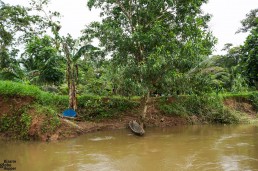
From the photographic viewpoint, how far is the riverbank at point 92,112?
29.8 feet

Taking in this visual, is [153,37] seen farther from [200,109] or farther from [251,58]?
[200,109]

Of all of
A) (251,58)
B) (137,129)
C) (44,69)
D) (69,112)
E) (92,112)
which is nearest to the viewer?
(251,58)

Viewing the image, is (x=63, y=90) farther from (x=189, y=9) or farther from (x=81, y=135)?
(x=189, y=9)

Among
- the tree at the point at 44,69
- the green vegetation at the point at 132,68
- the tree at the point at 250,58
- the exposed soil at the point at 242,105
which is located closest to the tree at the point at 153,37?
the green vegetation at the point at 132,68

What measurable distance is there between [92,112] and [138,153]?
565 cm

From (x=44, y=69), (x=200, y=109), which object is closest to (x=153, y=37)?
(x=200, y=109)

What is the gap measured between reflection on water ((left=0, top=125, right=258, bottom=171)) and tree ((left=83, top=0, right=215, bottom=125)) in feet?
9.68

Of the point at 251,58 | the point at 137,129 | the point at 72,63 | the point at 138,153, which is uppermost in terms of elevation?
the point at 72,63

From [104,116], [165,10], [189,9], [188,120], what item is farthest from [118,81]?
[188,120]

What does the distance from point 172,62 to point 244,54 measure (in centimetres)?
446

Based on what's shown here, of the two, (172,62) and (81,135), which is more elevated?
(172,62)

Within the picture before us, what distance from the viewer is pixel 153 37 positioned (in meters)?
10.2

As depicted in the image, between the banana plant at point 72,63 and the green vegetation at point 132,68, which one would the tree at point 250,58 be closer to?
the green vegetation at point 132,68

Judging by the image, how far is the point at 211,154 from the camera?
23.6 ft
